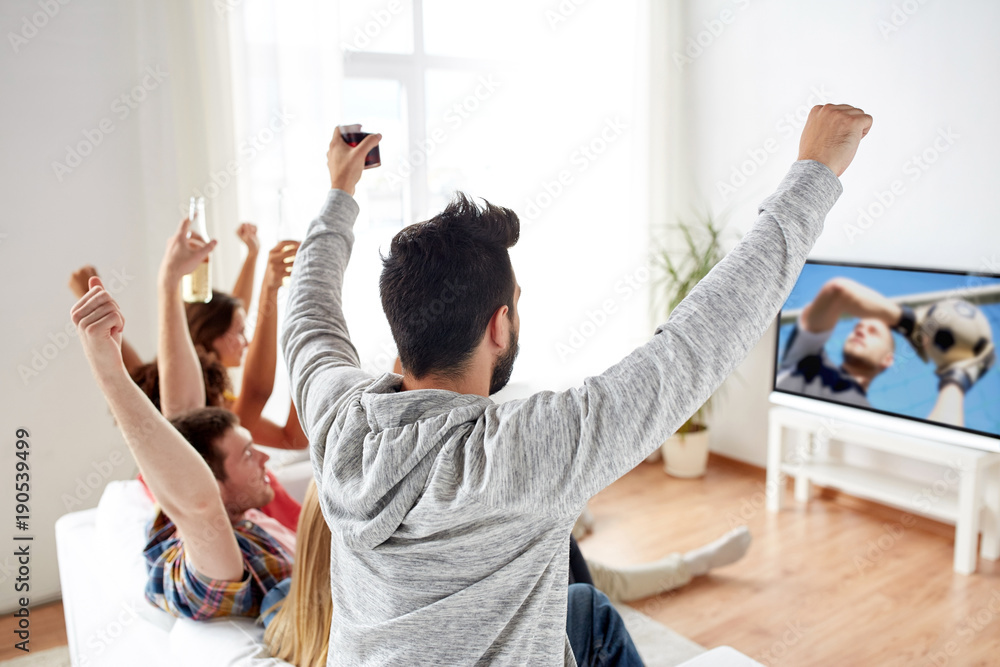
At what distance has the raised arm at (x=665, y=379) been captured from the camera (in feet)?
2.62

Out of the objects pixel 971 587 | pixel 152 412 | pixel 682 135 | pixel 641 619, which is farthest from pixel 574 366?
pixel 152 412

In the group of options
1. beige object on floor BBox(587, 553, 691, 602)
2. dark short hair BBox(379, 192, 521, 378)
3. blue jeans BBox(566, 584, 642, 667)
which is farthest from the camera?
beige object on floor BBox(587, 553, 691, 602)

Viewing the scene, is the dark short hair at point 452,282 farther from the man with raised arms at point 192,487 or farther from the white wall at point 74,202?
the white wall at point 74,202

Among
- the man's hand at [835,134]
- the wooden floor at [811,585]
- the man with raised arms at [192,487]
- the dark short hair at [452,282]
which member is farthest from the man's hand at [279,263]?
the wooden floor at [811,585]

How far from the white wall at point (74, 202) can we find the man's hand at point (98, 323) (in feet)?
6.37

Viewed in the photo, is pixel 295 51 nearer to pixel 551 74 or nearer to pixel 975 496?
pixel 551 74

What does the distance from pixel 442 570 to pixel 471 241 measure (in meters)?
0.40

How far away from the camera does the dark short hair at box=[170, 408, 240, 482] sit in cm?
167

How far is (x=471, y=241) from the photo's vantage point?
95cm

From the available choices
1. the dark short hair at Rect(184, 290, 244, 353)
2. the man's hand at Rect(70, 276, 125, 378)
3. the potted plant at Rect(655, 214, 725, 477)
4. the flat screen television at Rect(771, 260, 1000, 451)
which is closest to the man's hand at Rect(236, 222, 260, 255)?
the dark short hair at Rect(184, 290, 244, 353)

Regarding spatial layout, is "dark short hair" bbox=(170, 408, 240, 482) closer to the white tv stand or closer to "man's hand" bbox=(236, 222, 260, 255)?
"man's hand" bbox=(236, 222, 260, 255)

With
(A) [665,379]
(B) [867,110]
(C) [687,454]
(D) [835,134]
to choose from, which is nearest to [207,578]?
(A) [665,379]

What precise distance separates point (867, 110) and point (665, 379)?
3.10 metres

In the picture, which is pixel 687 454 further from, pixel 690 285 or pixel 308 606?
pixel 308 606
